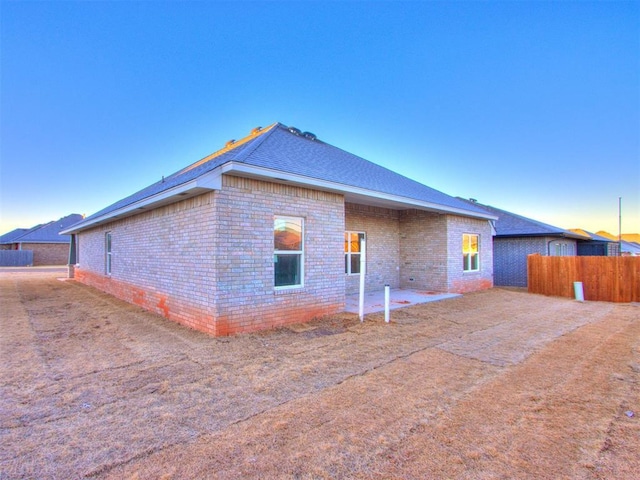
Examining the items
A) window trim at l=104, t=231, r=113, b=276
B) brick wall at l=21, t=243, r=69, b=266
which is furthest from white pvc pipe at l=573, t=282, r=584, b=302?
brick wall at l=21, t=243, r=69, b=266

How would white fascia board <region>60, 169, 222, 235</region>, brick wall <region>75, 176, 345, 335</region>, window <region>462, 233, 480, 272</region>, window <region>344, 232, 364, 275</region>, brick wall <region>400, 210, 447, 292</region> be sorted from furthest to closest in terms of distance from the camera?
window <region>462, 233, 480, 272</region>
brick wall <region>400, 210, 447, 292</region>
window <region>344, 232, 364, 275</region>
brick wall <region>75, 176, 345, 335</region>
white fascia board <region>60, 169, 222, 235</region>

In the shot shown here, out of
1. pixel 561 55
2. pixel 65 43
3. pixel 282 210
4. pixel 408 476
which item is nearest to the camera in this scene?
pixel 408 476

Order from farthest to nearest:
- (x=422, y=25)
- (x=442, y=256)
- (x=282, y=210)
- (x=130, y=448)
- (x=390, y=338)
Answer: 1. (x=442, y=256)
2. (x=422, y=25)
3. (x=282, y=210)
4. (x=390, y=338)
5. (x=130, y=448)

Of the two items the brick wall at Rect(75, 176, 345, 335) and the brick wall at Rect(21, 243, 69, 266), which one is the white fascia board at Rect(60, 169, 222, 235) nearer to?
Answer: the brick wall at Rect(75, 176, 345, 335)

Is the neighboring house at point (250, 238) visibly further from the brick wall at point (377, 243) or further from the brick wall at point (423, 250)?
the brick wall at point (423, 250)

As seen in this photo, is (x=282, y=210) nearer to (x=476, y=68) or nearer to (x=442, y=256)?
(x=442, y=256)

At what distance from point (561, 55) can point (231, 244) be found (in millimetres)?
12715

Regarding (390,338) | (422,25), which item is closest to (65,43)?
(422,25)

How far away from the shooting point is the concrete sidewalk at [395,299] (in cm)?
908

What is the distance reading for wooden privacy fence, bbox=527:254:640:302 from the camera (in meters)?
11.2

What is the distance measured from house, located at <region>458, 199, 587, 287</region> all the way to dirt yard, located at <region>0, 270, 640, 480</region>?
1173 cm

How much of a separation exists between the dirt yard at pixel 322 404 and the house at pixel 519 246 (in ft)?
38.5

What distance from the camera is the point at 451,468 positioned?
2.35 meters

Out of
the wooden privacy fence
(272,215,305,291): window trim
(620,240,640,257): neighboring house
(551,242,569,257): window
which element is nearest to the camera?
(272,215,305,291): window trim
